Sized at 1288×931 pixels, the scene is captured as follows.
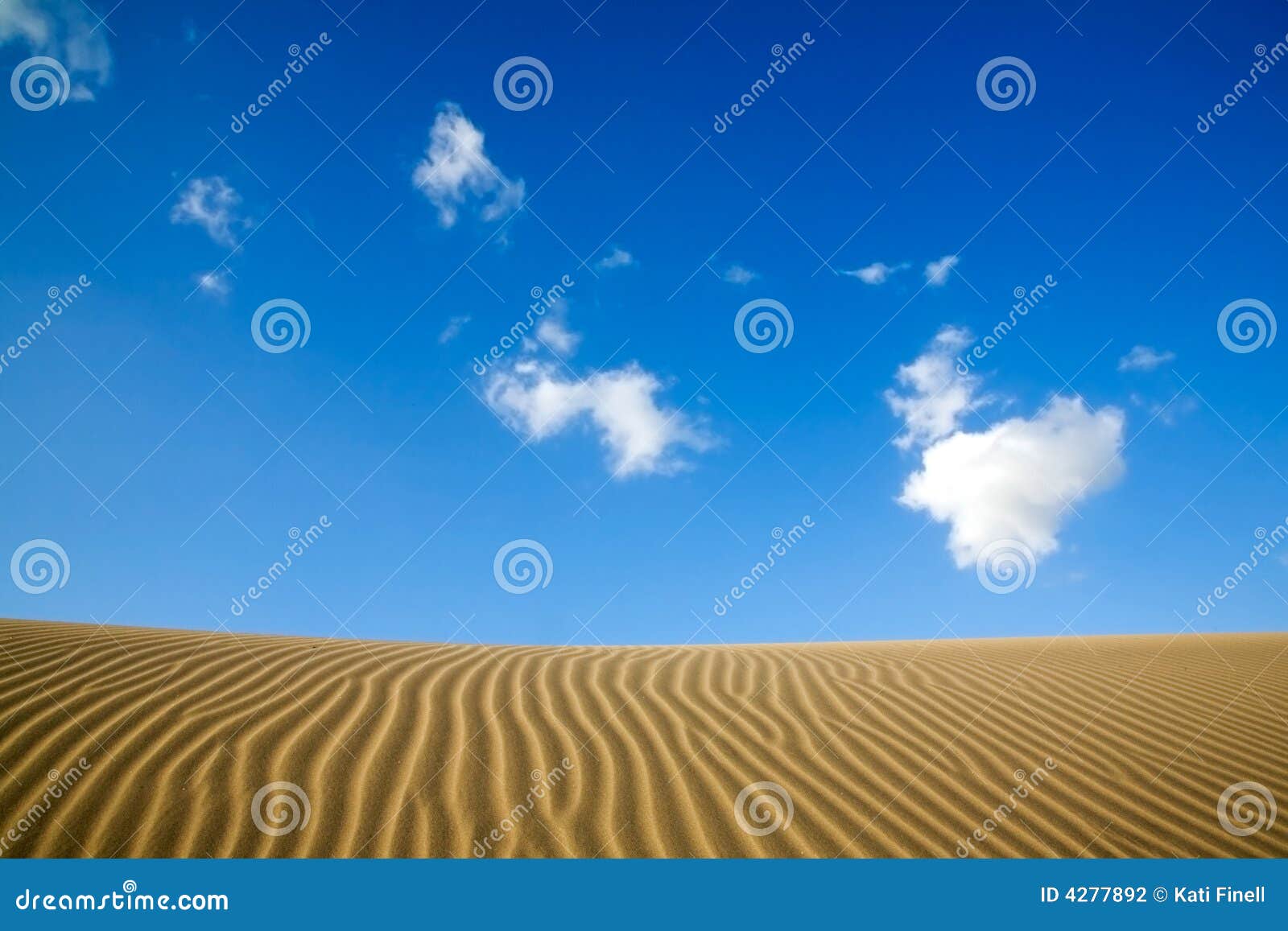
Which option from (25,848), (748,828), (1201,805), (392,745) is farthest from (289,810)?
(1201,805)

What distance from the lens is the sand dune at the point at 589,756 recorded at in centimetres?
447

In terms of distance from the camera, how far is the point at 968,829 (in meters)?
4.81

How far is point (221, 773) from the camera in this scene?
15.9 feet

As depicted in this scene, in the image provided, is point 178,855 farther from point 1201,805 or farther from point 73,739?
point 1201,805

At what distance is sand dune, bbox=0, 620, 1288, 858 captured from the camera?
14.7ft

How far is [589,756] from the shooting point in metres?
5.53

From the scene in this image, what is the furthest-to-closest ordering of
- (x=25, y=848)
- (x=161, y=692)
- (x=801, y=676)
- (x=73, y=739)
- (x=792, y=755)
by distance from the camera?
(x=801, y=676) < (x=161, y=692) < (x=792, y=755) < (x=73, y=739) < (x=25, y=848)

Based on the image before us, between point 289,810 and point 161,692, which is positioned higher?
point 161,692

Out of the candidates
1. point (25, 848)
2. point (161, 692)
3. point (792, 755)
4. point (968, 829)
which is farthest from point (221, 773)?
point (968, 829)

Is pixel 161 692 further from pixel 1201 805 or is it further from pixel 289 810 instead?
pixel 1201 805

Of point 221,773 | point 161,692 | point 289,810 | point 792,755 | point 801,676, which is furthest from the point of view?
point 801,676

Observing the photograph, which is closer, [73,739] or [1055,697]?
[73,739]

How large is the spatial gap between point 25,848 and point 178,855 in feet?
2.83

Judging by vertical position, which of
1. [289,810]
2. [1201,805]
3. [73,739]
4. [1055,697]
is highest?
[1055,697]
